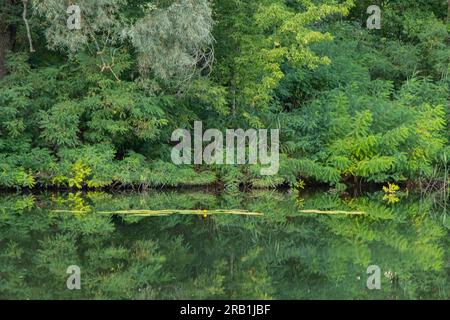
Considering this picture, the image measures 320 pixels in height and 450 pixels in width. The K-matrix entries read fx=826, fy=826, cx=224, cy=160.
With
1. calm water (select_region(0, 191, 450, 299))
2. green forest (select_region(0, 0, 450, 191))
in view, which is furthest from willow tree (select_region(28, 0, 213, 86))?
calm water (select_region(0, 191, 450, 299))

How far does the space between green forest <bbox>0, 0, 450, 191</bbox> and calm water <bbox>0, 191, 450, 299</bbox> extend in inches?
55.6

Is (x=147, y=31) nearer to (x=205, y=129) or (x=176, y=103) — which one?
(x=176, y=103)

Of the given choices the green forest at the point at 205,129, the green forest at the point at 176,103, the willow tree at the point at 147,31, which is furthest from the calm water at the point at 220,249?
the willow tree at the point at 147,31

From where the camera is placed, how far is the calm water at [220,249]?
32.4 feet

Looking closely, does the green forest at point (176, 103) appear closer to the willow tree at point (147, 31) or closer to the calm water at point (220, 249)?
the willow tree at point (147, 31)

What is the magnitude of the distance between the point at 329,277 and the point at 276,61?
9642mm

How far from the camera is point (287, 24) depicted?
61.3ft

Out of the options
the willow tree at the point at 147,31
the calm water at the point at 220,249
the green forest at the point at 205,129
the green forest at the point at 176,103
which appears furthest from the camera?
the green forest at the point at 176,103

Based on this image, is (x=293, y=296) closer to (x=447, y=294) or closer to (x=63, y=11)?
(x=447, y=294)

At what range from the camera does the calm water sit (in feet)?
32.4

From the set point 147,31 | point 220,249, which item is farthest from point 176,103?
point 220,249

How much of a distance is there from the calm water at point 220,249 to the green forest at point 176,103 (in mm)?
1412

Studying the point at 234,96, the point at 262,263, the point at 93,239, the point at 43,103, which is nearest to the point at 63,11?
the point at 43,103

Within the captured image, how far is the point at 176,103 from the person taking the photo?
19344 millimetres
